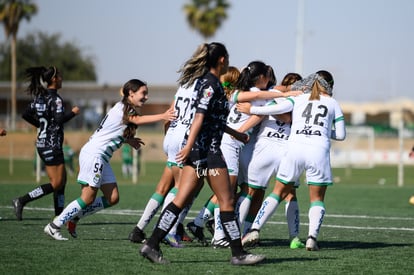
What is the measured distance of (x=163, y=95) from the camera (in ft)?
223

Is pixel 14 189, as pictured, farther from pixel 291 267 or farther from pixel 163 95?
pixel 163 95

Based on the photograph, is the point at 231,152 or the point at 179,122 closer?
the point at 231,152

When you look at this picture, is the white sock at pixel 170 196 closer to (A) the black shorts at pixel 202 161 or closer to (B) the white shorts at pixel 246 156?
(B) the white shorts at pixel 246 156

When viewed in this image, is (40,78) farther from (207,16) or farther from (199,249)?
(207,16)

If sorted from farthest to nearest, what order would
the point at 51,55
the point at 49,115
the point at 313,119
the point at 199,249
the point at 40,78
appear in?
the point at 51,55 → the point at 49,115 → the point at 40,78 → the point at 199,249 → the point at 313,119

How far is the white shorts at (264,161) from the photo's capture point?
34.7ft

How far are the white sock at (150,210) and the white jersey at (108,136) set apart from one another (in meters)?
0.81

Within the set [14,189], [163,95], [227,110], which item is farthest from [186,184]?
[163,95]

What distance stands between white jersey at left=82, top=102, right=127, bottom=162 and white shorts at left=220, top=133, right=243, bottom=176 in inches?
50.8

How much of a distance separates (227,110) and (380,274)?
224cm

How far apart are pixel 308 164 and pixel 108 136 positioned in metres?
2.56

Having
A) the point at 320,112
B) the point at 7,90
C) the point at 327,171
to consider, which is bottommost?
the point at 7,90

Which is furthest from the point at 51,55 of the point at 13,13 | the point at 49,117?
the point at 49,117

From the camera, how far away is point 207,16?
232 ft
